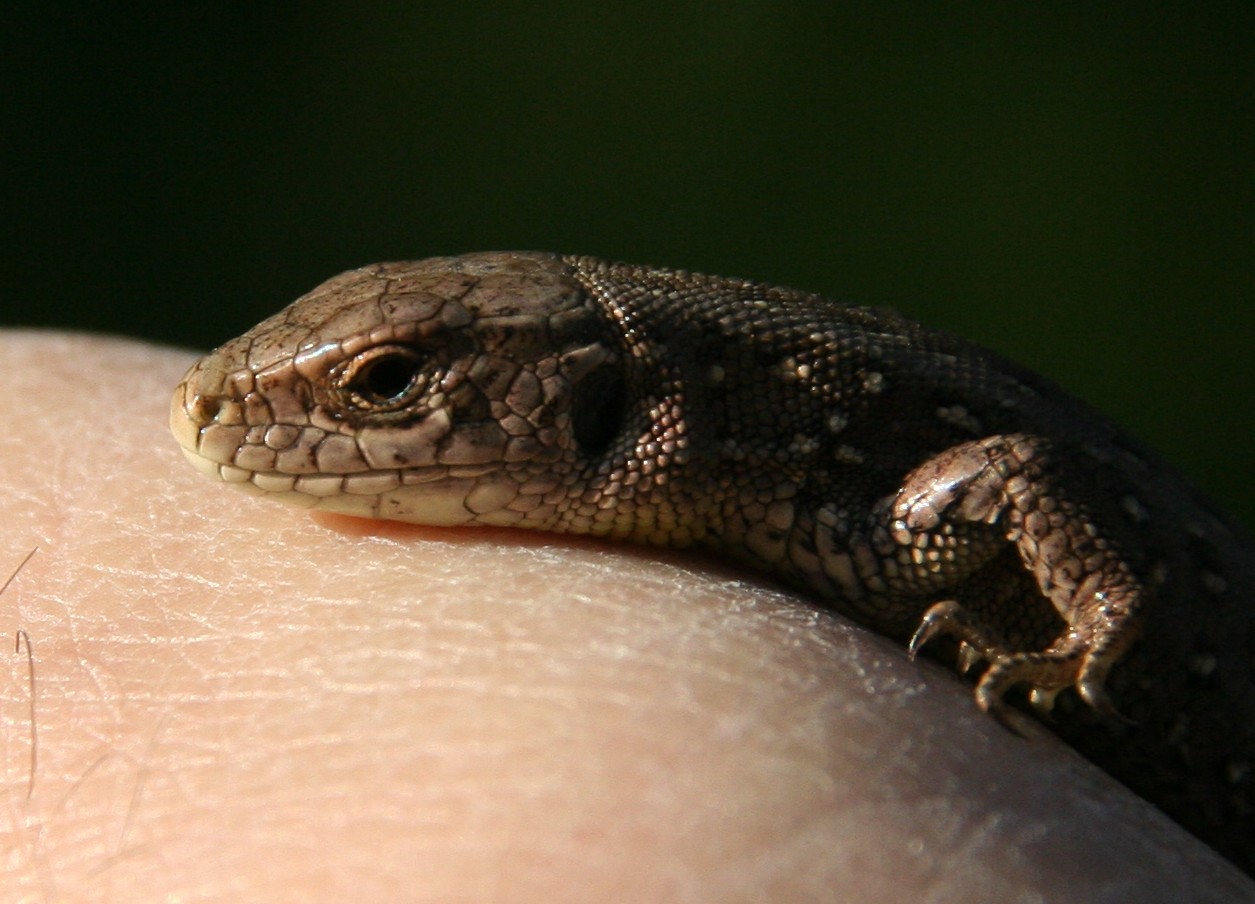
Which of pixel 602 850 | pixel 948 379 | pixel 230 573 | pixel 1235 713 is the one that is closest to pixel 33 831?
pixel 230 573

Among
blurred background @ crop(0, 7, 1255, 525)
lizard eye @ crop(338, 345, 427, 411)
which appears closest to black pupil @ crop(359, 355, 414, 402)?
lizard eye @ crop(338, 345, 427, 411)

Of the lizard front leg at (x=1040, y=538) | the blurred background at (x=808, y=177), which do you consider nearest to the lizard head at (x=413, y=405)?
the lizard front leg at (x=1040, y=538)

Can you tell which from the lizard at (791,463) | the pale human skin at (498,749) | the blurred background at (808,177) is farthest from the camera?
the blurred background at (808,177)

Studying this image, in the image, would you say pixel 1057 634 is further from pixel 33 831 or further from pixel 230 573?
pixel 33 831

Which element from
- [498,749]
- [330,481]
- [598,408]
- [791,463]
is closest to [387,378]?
[330,481]

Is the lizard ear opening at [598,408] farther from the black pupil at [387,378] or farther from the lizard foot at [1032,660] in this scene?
the lizard foot at [1032,660]

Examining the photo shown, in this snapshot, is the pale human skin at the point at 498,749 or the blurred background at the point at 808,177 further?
the blurred background at the point at 808,177

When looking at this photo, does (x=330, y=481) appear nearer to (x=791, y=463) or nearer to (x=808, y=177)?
(x=791, y=463)
